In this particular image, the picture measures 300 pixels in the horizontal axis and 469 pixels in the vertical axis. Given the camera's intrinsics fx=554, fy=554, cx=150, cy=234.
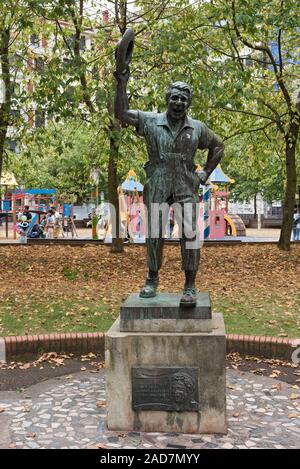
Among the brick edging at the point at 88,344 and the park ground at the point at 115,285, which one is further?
the park ground at the point at 115,285

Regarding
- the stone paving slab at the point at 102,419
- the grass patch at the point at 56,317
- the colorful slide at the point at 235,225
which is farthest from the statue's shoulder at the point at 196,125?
the colorful slide at the point at 235,225

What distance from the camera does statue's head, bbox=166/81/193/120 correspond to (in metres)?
4.84

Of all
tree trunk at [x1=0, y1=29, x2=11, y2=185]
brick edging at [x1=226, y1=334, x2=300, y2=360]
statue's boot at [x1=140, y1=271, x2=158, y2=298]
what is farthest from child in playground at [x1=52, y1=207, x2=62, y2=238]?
statue's boot at [x1=140, y1=271, x2=158, y2=298]

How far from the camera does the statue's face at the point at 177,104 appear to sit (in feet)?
15.9

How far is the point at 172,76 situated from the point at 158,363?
822cm

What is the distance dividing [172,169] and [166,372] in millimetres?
1771

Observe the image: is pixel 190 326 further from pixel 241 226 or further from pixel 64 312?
pixel 241 226

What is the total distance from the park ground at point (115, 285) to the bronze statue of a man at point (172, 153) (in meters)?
3.46

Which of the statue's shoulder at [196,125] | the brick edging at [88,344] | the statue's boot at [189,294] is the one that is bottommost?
the brick edging at [88,344]

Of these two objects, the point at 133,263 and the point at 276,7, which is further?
the point at 133,263

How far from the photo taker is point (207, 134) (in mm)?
5137

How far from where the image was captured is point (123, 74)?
4797 millimetres

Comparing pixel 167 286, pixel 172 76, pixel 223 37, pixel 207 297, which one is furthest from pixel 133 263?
pixel 207 297

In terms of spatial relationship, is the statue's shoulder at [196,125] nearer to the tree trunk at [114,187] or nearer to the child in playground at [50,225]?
the tree trunk at [114,187]
